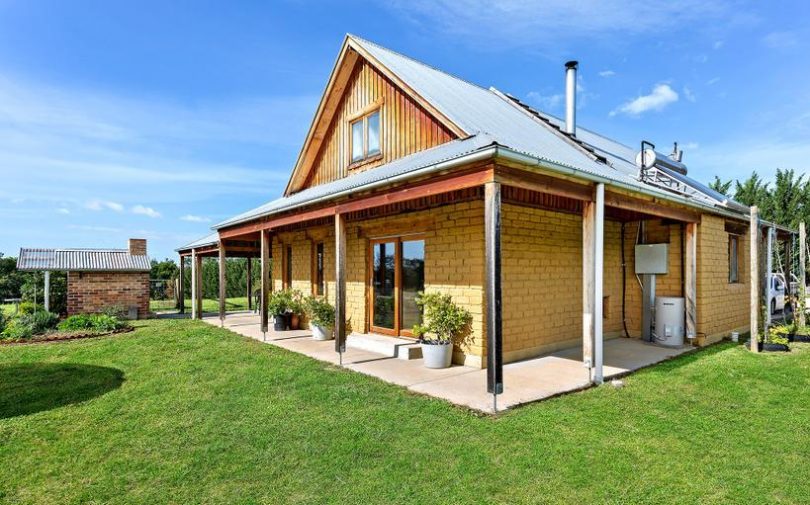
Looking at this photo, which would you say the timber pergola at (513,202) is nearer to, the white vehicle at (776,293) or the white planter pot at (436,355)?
the white planter pot at (436,355)

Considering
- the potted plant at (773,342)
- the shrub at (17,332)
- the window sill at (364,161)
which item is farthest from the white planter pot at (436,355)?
the shrub at (17,332)

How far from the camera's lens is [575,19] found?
31.1ft

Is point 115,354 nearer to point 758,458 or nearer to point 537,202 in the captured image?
point 537,202

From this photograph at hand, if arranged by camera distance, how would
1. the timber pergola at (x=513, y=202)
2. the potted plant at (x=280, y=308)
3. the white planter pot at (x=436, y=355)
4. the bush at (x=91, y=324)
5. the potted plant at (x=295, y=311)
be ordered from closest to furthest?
1. the timber pergola at (x=513, y=202)
2. the white planter pot at (x=436, y=355)
3. the potted plant at (x=280, y=308)
4. the potted plant at (x=295, y=311)
5. the bush at (x=91, y=324)

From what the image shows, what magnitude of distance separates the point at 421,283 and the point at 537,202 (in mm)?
2681

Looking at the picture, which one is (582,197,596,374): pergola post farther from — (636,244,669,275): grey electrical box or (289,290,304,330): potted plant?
(289,290,304,330): potted plant

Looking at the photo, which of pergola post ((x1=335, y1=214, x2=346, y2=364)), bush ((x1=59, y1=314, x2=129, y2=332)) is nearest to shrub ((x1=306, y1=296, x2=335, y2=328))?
pergola post ((x1=335, y1=214, x2=346, y2=364))

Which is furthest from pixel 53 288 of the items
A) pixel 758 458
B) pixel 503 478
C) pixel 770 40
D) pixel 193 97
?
pixel 770 40

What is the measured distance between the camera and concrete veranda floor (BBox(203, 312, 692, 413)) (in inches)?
218

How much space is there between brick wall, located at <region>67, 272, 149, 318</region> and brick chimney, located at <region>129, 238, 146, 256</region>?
1096 millimetres

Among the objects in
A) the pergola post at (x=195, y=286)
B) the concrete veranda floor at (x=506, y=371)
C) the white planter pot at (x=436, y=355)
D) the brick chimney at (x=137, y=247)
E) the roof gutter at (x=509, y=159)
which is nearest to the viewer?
the roof gutter at (x=509, y=159)

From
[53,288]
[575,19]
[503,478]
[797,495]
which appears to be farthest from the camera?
[53,288]

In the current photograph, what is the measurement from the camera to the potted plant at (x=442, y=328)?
709cm

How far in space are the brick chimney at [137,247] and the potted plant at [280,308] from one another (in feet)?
28.4
